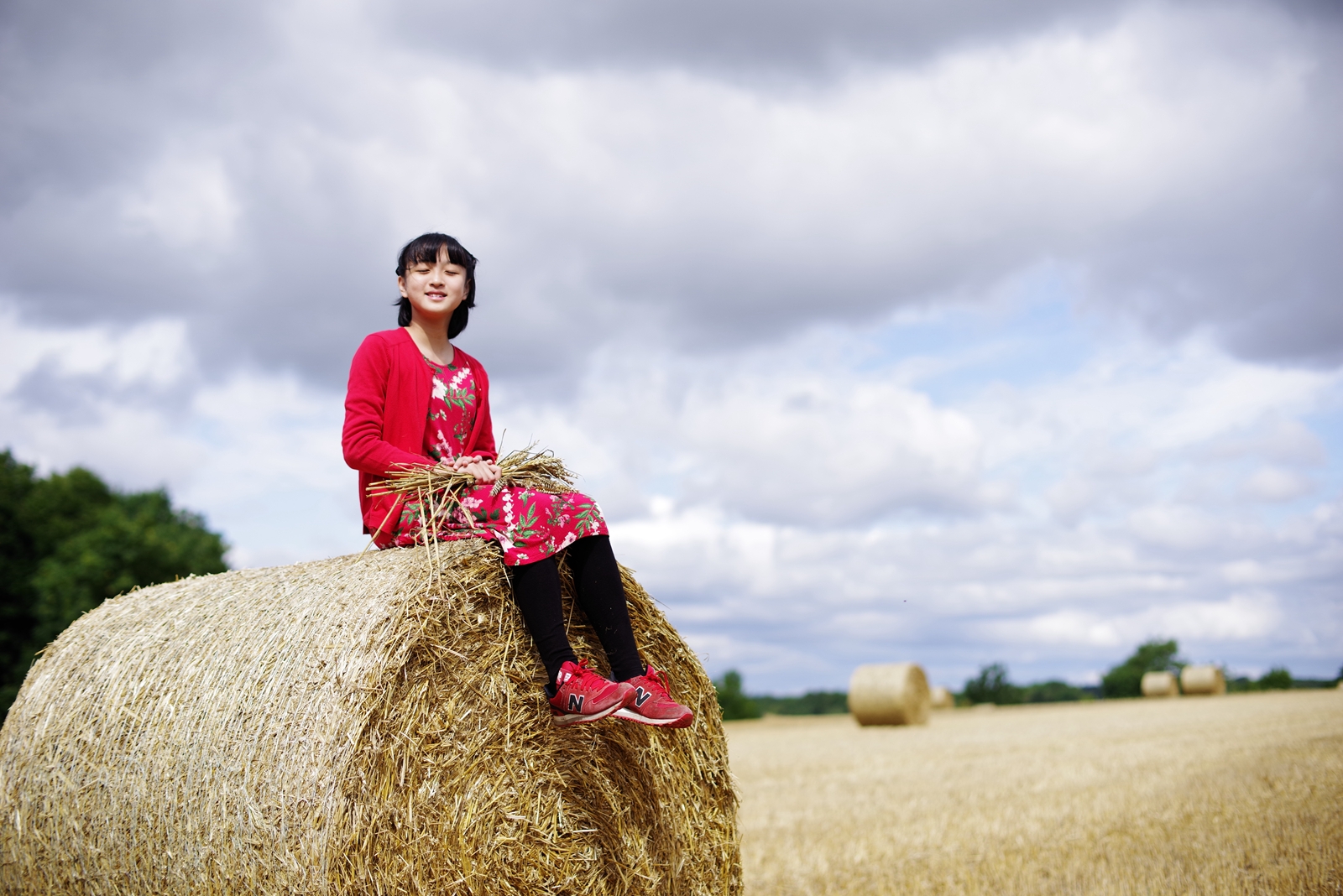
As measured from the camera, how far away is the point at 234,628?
4.20m

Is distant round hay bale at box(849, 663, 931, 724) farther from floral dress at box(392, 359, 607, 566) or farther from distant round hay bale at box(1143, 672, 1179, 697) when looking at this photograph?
floral dress at box(392, 359, 607, 566)

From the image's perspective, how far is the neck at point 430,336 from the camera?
4238 millimetres

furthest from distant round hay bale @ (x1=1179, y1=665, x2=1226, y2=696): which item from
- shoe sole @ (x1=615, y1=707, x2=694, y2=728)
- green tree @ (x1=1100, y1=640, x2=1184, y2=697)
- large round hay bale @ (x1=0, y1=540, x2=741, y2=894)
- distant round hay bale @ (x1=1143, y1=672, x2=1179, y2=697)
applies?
shoe sole @ (x1=615, y1=707, x2=694, y2=728)

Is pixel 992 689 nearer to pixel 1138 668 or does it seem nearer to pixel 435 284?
pixel 1138 668

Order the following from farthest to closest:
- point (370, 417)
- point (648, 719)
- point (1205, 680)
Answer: point (1205, 680)
point (370, 417)
point (648, 719)

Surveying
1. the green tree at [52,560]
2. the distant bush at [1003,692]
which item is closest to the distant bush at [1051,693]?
the distant bush at [1003,692]

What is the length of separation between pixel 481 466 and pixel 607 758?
1.31m

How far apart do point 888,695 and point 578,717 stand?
16.8 m

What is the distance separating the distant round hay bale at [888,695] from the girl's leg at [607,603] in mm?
16595

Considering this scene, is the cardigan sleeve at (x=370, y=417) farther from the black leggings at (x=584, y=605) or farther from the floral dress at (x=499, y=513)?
the black leggings at (x=584, y=605)

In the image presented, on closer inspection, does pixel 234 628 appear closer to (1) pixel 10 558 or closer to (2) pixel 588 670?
(2) pixel 588 670

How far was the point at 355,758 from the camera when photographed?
11.0 feet

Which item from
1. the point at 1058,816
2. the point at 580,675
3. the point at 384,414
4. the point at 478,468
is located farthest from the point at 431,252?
the point at 1058,816

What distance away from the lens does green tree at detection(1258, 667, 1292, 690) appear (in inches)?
1423
